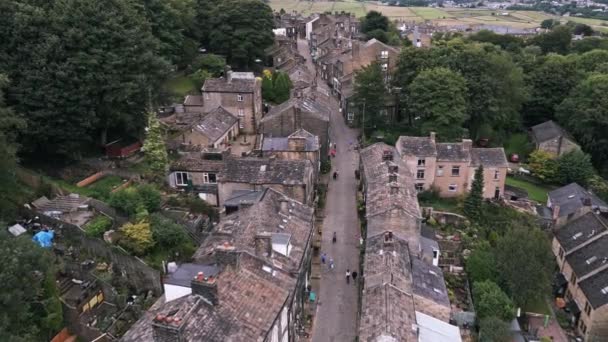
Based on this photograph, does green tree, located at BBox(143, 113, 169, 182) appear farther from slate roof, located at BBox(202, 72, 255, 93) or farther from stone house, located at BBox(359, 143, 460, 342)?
stone house, located at BBox(359, 143, 460, 342)

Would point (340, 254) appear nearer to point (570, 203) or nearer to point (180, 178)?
point (180, 178)

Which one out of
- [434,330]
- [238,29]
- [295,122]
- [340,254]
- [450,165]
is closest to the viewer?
[434,330]

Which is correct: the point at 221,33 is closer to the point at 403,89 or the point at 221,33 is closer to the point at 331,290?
the point at 403,89

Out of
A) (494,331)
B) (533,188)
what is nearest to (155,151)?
(494,331)

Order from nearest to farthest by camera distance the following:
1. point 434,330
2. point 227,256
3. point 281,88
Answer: point 227,256 < point 434,330 < point 281,88

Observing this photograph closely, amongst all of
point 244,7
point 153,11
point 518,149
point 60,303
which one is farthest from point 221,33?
point 60,303

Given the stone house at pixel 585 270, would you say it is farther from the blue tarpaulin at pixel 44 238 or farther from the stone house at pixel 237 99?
the blue tarpaulin at pixel 44 238
